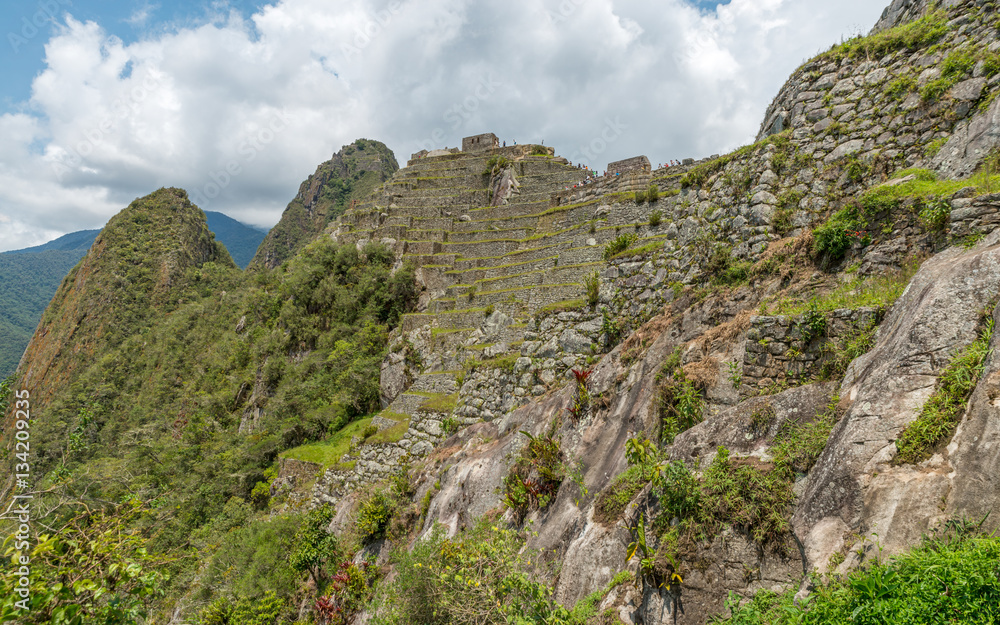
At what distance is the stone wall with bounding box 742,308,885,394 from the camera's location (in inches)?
248

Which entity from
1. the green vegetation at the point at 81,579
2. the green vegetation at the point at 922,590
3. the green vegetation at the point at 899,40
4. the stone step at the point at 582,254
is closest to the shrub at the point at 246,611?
the green vegetation at the point at 81,579

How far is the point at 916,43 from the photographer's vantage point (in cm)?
875

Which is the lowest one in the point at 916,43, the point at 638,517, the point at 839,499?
the point at 638,517

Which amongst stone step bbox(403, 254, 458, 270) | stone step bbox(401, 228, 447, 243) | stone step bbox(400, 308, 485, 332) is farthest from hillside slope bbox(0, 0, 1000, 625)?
stone step bbox(401, 228, 447, 243)

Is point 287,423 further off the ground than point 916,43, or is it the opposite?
point 916,43

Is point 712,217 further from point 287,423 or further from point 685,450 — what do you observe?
point 287,423

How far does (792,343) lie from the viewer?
263 inches

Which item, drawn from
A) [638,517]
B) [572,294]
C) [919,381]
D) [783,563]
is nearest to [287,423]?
[572,294]

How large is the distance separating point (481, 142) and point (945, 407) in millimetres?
39982

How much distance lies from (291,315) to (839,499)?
2621 centimetres

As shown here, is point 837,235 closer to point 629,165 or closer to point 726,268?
point 726,268

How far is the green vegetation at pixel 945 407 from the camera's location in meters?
4.09

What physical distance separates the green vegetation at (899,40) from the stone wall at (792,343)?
258 inches

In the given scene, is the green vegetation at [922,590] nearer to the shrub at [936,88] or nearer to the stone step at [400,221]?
the shrub at [936,88]
